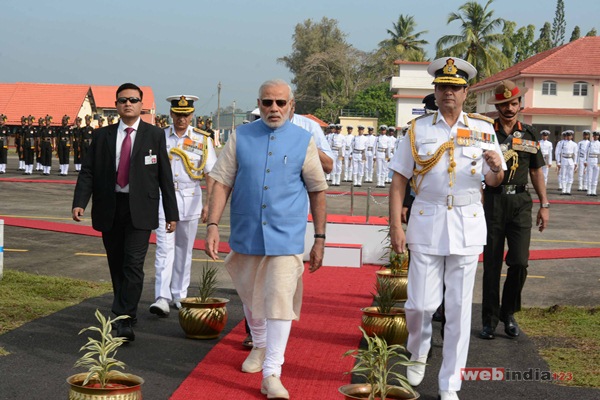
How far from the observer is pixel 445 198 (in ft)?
20.8

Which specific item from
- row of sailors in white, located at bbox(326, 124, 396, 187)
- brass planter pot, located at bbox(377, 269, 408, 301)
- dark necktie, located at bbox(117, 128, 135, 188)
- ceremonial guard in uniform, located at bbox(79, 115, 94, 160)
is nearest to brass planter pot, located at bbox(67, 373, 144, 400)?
dark necktie, located at bbox(117, 128, 135, 188)

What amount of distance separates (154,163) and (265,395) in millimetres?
2760

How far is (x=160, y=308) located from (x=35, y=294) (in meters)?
1.93

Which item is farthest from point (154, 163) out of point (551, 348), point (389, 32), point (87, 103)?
point (389, 32)

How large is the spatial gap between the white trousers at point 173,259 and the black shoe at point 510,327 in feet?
10.5

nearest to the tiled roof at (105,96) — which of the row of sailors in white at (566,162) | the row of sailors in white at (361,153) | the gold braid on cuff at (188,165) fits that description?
the row of sailors in white at (361,153)

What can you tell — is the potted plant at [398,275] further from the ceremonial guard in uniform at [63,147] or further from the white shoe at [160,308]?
the ceremonial guard in uniform at [63,147]

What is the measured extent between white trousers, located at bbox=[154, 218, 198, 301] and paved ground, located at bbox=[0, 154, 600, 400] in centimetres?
36

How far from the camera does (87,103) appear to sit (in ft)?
285

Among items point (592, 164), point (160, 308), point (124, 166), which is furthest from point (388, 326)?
point (592, 164)

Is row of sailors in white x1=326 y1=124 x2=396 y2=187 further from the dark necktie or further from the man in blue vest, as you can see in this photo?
the man in blue vest

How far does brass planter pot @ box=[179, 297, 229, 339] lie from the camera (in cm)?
782

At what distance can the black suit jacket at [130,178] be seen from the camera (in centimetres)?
791

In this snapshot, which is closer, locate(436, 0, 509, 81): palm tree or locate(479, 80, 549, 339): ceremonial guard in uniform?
locate(479, 80, 549, 339): ceremonial guard in uniform
